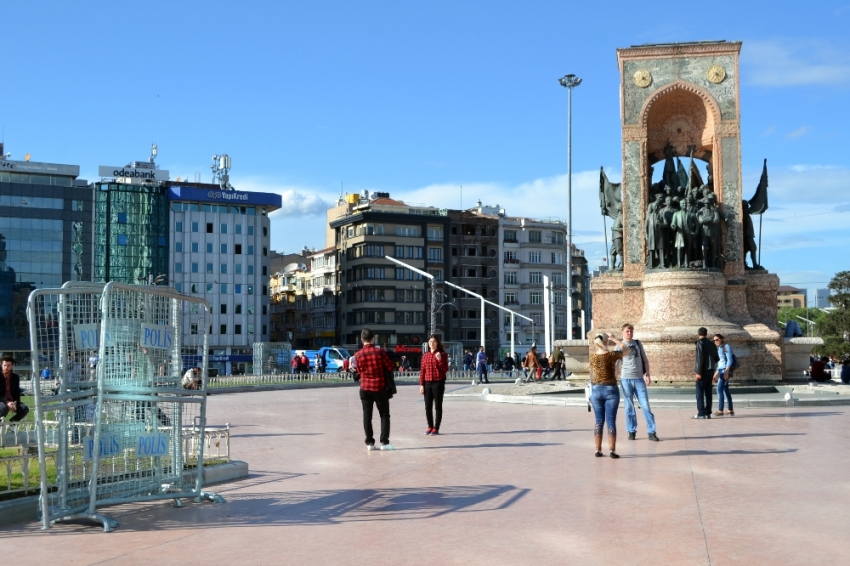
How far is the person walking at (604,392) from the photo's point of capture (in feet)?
40.2

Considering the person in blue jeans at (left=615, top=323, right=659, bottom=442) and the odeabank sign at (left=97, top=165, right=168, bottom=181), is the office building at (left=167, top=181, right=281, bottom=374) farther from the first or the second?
the person in blue jeans at (left=615, top=323, right=659, bottom=442)

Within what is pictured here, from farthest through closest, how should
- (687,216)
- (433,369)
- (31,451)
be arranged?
(687,216)
(433,369)
(31,451)

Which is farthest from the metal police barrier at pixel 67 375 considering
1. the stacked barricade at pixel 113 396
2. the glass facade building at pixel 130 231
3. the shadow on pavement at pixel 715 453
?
the glass facade building at pixel 130 231

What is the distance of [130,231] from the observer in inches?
3807

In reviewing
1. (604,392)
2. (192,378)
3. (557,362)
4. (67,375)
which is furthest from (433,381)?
(557,362)

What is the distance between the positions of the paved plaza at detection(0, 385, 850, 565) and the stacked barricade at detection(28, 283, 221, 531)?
262 mm

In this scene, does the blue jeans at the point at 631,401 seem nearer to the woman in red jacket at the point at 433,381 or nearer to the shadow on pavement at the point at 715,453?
the shadow on pavement at the point at 715,453

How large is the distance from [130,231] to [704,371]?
8570 centimetres

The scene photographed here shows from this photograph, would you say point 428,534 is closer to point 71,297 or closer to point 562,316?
point 71,297

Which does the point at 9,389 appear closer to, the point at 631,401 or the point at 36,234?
the point at 631,401

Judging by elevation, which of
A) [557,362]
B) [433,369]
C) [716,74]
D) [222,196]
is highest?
[222,196]

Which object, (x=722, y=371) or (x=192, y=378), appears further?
(x=722, y=371)

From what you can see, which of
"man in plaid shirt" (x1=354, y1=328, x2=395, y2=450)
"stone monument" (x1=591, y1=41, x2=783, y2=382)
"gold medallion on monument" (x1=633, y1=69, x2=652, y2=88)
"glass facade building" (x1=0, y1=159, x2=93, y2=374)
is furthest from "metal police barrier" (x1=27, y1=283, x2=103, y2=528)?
"glass facade building" (x1=0, y1=159, x2=93, y2=374)

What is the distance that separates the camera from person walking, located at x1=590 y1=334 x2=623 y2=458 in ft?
40.2
